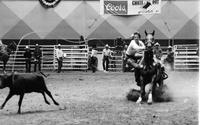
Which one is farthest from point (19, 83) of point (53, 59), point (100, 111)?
point (53, 59)

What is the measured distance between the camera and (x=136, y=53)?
39.6 ft

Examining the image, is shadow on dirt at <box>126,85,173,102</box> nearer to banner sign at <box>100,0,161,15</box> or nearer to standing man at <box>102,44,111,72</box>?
standing man at <box>102,44,111,72</box>

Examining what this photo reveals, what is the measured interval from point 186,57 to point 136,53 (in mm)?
17051

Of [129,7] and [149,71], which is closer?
[149,71]

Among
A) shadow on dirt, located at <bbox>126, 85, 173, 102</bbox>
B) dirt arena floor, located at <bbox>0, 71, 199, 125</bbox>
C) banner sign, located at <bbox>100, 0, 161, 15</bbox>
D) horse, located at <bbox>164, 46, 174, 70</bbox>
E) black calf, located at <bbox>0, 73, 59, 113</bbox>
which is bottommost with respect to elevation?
dirt arena floor, located at <bbox>0, 71, 199, 125</bbox>

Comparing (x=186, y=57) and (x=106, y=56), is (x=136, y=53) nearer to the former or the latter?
(x=106, y=56)

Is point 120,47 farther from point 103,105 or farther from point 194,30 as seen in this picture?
point 103,105

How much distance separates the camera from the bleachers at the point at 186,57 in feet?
93.3

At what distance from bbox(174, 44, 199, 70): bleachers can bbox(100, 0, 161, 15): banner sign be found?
3.01 m

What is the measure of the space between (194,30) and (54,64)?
31.4 ft

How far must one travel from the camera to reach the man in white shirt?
11.6 metres

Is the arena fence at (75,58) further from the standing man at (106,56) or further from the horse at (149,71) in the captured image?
the horse at (149,71)

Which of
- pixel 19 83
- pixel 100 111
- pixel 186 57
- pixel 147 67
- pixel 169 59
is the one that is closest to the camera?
pixel 19 83

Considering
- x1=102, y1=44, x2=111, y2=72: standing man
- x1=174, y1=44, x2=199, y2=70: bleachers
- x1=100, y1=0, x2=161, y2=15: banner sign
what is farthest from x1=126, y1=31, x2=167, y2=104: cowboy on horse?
x1=100, y1=0, x2=161, y2=15: banner sign
